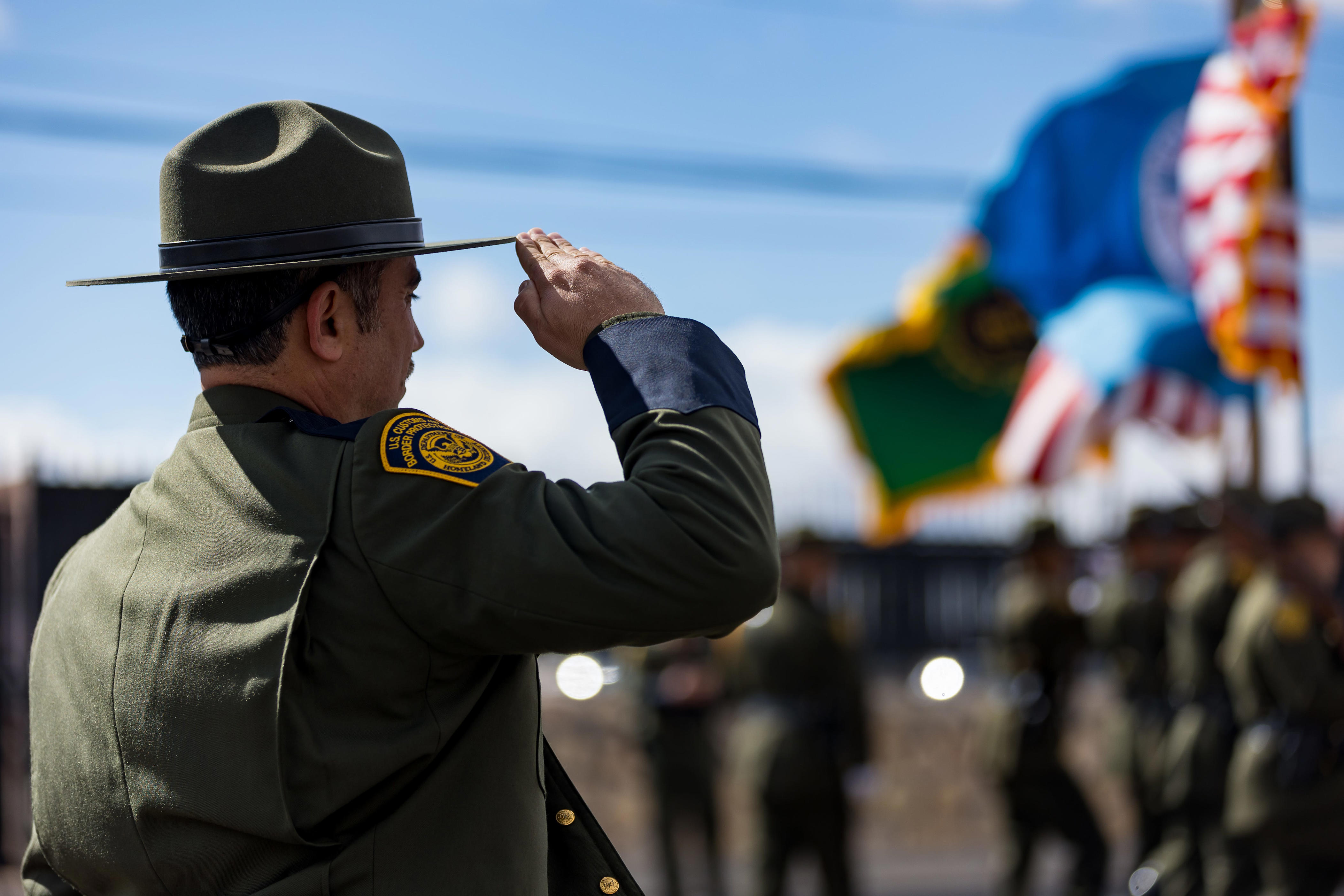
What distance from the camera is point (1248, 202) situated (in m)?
6.75

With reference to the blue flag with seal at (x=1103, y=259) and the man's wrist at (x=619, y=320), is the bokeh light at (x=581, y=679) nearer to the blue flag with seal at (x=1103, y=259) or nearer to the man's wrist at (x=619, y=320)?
the blue flag with seal at (x=1103, y=259)

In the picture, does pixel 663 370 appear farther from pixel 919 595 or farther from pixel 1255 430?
pixel 919 595

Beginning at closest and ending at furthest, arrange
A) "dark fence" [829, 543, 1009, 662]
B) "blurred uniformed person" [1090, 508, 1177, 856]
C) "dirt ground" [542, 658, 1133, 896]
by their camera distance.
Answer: "blurred uniformed person" [1090, 508, 1177, 856]
"dirt ground" [542, 658, 1133, 896]
"dark fence" [829, 543, 1009, 662]

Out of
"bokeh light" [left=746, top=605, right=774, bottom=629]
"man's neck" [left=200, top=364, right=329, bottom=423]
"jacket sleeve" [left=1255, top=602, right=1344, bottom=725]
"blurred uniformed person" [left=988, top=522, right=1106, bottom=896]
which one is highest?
"man's neck" [left=200, top=364, right=329, bottom=423]

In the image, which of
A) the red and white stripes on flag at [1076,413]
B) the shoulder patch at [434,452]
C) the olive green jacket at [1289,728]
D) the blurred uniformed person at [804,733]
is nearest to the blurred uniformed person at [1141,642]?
the red and white stripes on flag at [1076,413]

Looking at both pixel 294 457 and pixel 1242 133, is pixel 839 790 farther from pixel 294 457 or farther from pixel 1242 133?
pixel 294 457

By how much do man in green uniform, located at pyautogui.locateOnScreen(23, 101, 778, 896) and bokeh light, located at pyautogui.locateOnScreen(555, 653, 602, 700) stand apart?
819 centimetres

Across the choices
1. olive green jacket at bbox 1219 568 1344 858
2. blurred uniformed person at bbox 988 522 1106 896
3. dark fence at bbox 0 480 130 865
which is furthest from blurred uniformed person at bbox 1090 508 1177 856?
dark fence at bbox 0 480 130 865

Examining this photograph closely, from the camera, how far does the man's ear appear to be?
4.57ft

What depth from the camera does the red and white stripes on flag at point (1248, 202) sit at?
262 inches

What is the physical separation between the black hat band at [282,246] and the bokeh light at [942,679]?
32.2ft

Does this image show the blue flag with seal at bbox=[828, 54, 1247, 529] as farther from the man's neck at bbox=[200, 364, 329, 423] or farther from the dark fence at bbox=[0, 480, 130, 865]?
the man's neck at bbox=[200, 364, 329, 423]

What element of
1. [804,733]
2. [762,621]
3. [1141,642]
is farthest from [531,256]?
[1141,642]

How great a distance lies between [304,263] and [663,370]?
366 mm
